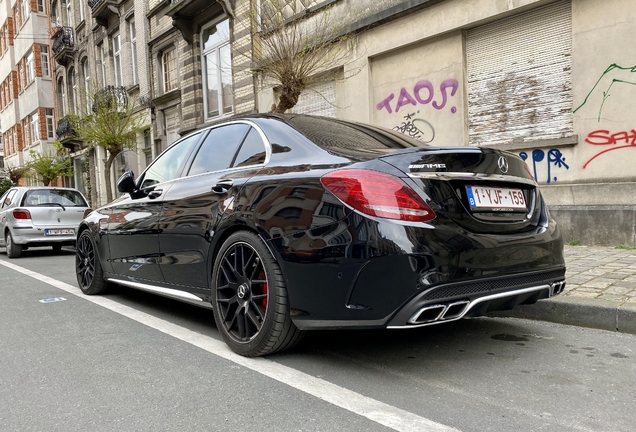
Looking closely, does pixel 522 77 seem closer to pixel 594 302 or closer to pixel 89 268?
pixel 594 302

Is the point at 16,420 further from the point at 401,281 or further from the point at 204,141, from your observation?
the point at 204,141

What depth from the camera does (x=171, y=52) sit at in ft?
60.3

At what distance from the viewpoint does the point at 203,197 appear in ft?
12.1

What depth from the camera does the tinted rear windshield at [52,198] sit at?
11.1 meters

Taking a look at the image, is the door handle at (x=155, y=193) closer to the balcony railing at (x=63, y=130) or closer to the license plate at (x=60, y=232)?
the license plate at (x=60, y=232)

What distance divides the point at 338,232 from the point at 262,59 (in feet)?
25.1

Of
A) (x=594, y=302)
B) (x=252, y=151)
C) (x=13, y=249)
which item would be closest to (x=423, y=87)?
(x=594, y=302)

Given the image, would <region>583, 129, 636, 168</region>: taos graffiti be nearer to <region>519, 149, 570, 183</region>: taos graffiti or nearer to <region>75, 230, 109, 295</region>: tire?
<region>519, 149, 570, 183</region>: taos graffiti

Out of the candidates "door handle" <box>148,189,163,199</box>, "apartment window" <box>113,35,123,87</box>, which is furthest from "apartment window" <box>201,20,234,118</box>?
"door handle" <box>148,189,163,199</box>

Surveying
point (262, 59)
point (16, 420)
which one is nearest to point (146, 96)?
point (262, 59)

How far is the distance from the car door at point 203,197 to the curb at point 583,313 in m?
2.38

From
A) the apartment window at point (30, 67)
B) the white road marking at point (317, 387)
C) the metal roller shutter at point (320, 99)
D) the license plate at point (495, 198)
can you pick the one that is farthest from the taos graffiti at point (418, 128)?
the apartment window at point (30, 67)

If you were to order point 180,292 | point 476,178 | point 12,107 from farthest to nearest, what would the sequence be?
point 12,107 < point 180,292 < point 476,178

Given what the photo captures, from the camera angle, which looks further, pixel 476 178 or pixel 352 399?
pixel 476 178
